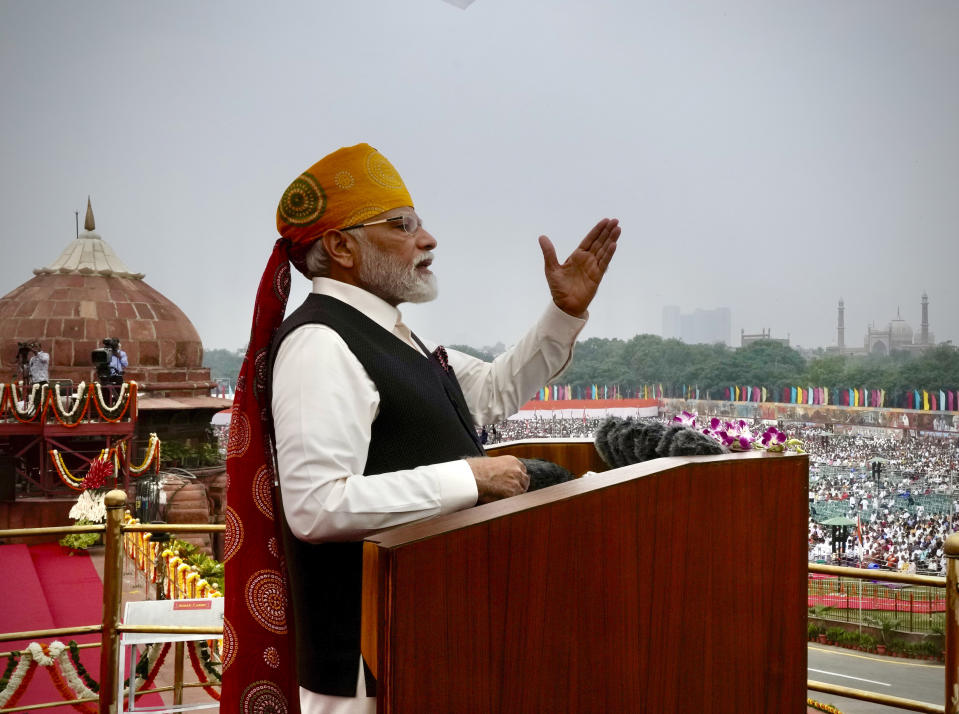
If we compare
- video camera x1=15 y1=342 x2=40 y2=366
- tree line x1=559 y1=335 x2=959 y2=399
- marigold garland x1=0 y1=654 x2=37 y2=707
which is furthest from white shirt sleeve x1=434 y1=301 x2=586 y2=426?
tree line x1=559 y1=335 x2=959 y2=399

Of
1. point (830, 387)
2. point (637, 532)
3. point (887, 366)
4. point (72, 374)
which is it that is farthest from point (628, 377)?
point (637, 532)

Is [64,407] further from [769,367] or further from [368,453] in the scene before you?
[769,367]

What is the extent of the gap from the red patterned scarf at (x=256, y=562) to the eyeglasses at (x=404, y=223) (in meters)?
0.15

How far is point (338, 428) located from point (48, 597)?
23.3ft

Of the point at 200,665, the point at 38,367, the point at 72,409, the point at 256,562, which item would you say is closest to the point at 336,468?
the point at 256,562

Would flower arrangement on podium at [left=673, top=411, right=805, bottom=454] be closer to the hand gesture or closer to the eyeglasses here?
the hand gesture

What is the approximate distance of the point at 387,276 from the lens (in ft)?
4.01

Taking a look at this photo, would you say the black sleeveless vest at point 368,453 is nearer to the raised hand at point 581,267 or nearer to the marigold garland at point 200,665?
the raised hand at point 581,267

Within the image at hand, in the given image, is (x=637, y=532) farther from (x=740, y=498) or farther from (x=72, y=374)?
(x=72, y=374)

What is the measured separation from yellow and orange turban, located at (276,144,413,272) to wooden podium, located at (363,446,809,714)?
0.54 metres

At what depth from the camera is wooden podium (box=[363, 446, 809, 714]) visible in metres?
0.77

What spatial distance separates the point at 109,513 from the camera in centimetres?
213

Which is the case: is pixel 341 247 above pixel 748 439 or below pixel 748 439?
above

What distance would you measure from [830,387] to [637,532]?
18.9 m
